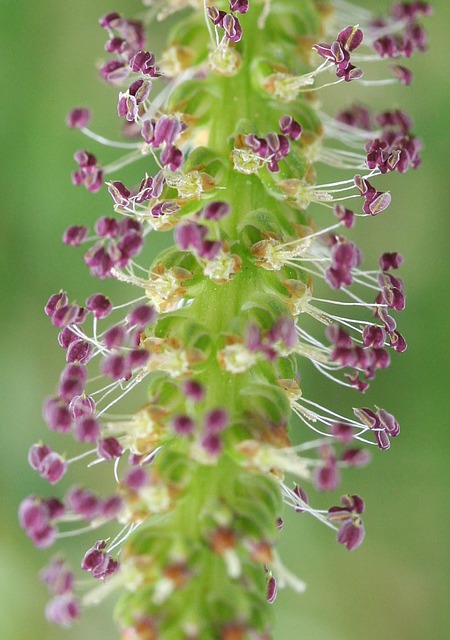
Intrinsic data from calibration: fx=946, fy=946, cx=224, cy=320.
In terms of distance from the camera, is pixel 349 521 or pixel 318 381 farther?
pixel 318 381

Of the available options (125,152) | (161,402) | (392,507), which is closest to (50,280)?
(125,152)

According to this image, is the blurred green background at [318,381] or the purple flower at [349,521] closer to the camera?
the purple flower at [349,521]

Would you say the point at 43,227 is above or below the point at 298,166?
below

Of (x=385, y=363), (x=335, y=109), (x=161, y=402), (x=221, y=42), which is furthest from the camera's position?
(x=335, y=109)

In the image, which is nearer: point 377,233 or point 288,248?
point 288,248

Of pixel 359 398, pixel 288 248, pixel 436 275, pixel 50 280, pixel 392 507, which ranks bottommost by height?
pixel 392 507

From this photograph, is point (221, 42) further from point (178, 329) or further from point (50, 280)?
point (50, 280)

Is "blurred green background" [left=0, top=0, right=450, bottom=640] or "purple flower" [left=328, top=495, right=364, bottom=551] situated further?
"blurred green background" [left=0, top=0, right=450, bottom=640]

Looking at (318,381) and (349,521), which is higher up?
(349,521)
